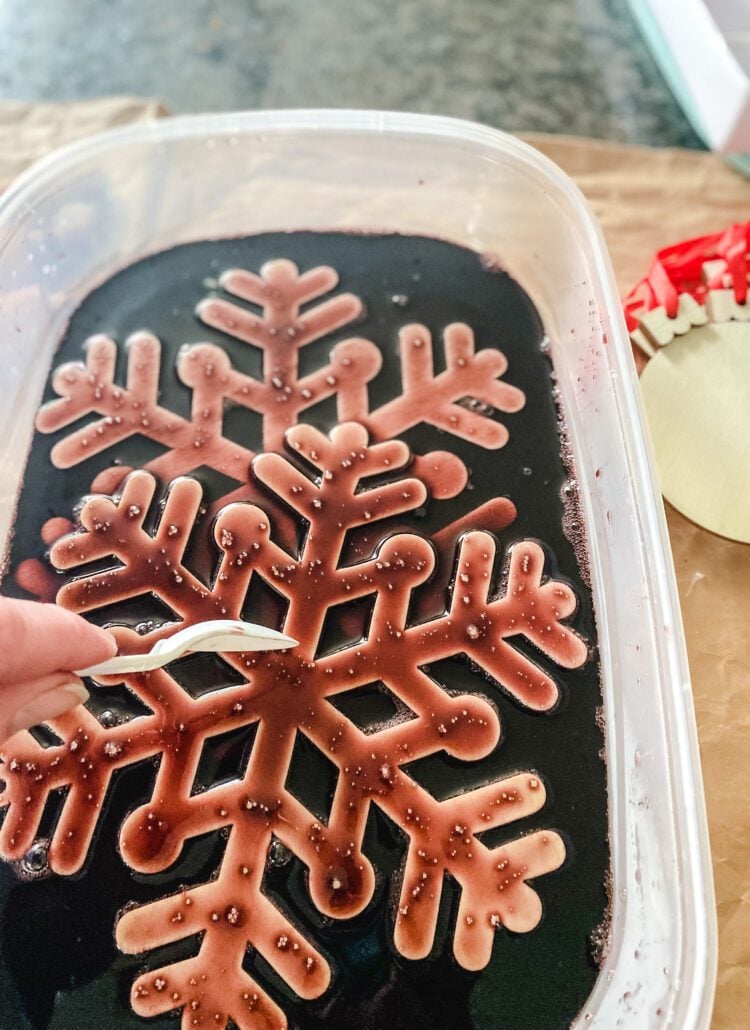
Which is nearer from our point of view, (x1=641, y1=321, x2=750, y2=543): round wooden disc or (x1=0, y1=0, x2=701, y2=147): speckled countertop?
(x1=641, y1=321, x2=750, y2=543): round wooden disc

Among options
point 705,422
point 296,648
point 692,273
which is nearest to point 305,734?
point 296,648

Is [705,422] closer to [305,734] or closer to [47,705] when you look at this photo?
[305,734]

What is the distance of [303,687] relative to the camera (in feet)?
2.45

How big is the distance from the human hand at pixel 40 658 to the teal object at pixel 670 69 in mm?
906

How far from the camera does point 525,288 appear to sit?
94cm

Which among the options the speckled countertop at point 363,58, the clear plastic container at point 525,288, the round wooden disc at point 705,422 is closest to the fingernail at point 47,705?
the clear plastic container at point 525,288

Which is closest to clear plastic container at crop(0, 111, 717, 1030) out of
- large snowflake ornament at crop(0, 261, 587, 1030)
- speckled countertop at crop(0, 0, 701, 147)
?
large snowflake ornament at crop(0, 261, 587, 1030)

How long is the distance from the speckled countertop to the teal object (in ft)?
0.05

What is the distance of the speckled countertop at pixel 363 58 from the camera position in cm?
114

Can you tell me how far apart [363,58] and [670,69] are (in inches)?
15.7

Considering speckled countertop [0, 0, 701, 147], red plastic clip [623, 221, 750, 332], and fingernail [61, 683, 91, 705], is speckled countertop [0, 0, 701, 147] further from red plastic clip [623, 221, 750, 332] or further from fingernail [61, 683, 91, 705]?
fingernail [61, 683, 91, 705]

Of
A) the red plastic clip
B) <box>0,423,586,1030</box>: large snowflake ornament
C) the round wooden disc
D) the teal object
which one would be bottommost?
<box>0,423,586,1030</box>: large snowflake ornament

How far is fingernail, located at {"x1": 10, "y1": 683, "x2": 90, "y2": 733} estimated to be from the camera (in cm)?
60

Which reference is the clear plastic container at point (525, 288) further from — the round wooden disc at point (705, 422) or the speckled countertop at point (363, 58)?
the speckled countertop at point (363, 58)
